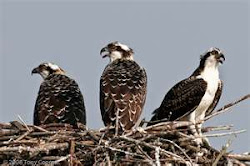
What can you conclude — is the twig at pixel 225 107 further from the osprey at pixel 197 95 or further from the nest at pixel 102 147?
the osprey at pixel 197 95

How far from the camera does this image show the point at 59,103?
535 inches

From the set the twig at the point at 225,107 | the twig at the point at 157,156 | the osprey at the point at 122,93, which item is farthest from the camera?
the osprey at the point at 122,93

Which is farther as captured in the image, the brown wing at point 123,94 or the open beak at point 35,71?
the open beak at point 35,71

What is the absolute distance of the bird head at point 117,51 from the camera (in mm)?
A: 15320

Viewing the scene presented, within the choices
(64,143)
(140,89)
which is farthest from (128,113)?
(64,143)

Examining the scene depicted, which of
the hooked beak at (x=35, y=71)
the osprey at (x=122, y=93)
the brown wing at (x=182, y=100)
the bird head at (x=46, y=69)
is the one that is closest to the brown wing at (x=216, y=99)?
the brown wing at (x=182, y=100)

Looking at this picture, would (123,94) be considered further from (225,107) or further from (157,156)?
(157,156)

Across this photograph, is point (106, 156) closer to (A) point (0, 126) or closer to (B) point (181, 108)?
(A) point (0, 126)

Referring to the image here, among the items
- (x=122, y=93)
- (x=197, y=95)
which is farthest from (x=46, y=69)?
(x=197, y=95)

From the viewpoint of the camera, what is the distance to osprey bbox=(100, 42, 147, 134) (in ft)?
42.1

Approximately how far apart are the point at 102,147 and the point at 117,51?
423cm

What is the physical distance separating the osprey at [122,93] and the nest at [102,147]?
0.46 metres

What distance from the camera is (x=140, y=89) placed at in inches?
539

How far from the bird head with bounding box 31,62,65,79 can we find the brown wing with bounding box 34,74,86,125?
0.94m
